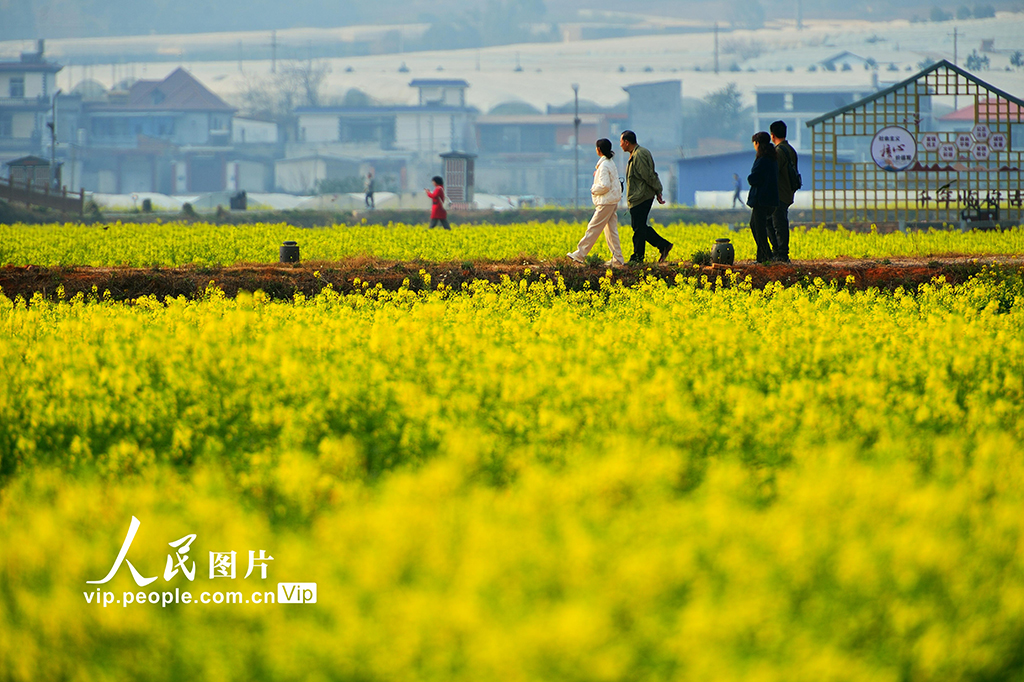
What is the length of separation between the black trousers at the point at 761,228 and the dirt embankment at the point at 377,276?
0.27 metres

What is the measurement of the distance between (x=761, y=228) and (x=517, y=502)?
959cm

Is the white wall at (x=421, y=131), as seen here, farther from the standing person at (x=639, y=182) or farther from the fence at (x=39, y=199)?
the standing person at (x=639, y=182)

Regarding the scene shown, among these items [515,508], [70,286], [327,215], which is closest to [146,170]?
[327,215]

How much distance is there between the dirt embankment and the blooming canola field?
436 centimetres

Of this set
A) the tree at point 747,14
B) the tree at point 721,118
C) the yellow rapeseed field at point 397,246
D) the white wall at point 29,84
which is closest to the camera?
the yellow rapeseed field at point 397,246

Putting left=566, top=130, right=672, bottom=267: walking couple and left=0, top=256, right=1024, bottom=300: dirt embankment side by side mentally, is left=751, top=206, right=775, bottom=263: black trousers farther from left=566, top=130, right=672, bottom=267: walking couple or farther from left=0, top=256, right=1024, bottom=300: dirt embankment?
left=566, top=130, right=672, bottom=267: walking couple

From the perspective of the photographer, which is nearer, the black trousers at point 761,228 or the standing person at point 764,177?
the standing person at point 764,177

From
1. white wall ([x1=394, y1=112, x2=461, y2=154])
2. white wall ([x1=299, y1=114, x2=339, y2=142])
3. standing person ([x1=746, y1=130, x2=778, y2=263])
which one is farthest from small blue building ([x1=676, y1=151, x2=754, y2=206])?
standing person ([x1=746, y1=130, x2=778, y2=263])

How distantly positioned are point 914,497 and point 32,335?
224 inches

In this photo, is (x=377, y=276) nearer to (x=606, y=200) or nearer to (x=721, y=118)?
(x=606, y=200)

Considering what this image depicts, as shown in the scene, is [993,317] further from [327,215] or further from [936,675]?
[327,215]

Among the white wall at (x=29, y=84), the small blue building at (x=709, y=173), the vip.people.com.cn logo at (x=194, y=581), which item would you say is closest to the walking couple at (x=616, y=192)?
the vip.people.com.cn logo at (x=194, y=581)

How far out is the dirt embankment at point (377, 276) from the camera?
10.9 meters

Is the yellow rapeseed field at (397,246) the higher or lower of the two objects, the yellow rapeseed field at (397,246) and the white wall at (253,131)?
the lower
